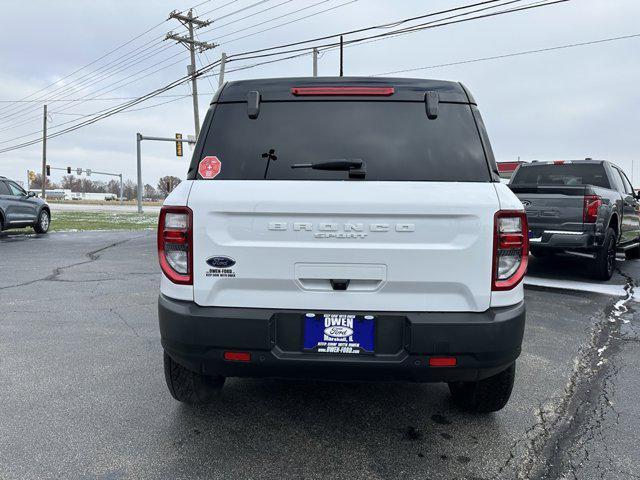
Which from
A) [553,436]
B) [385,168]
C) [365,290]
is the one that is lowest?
[553,436]

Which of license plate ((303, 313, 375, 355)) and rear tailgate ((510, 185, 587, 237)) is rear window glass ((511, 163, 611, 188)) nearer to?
rear tailgate ((510, 185, 587, 237))

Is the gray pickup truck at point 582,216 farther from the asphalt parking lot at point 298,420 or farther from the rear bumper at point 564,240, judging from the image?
the asphalt parking lot at point 298,420

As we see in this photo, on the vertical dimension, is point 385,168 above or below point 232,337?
above

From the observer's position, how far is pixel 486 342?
2.32m

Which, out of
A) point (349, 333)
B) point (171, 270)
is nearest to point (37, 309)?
point (171, 270)

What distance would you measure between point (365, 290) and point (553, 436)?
1.53m

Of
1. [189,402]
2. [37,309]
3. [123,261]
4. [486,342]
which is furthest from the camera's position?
[123,261]

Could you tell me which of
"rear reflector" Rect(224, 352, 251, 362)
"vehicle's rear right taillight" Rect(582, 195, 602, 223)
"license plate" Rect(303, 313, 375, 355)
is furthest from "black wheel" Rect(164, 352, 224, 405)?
"vehicle's rear right taillight" Rect(582, 195, 602, 223)

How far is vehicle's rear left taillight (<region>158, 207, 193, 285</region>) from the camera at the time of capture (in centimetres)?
239

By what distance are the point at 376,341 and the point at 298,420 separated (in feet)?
3.26

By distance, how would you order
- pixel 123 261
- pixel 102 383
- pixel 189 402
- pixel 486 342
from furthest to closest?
pixel 123 261, pixel 102 383, pixel 189 402, pixel 486 342

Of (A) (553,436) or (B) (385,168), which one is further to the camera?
(A) (553,436)

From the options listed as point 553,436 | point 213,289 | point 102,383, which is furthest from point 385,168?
point 102,383

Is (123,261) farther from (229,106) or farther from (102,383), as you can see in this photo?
(229,106)
